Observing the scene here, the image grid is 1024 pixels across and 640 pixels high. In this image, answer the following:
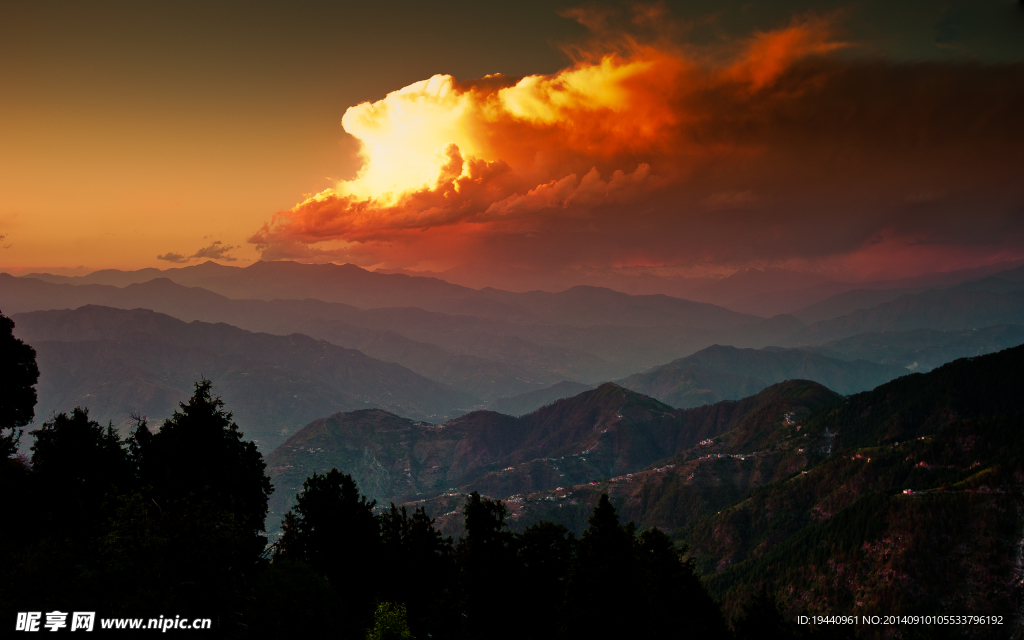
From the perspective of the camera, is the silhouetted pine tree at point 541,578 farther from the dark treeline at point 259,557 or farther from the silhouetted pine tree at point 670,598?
the silhouetted pine tree at point 670,598

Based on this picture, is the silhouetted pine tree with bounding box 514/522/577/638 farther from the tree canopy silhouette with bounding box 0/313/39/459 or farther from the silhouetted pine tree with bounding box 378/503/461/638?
the tree canopy silhouette with bounding box 0/313/39/459

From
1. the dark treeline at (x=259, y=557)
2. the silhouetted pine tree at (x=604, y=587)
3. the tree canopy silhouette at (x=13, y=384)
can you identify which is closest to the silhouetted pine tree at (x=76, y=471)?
the dark treeline at (x=259, y=557)

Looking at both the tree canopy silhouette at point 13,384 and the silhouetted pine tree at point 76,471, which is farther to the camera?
the tree canopy silhouette at point 13,384

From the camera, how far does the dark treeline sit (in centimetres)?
3089

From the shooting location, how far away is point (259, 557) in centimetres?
4631

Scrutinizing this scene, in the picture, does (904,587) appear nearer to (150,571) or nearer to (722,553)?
(722,553)

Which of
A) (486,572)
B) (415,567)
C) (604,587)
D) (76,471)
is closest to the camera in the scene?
(604,587)

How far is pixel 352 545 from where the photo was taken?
192 feet

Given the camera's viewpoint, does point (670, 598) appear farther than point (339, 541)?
No

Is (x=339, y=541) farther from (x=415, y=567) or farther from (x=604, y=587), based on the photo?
(x=604, y=587)

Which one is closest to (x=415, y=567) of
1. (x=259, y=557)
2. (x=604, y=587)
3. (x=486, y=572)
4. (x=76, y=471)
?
(x=486, y=572)

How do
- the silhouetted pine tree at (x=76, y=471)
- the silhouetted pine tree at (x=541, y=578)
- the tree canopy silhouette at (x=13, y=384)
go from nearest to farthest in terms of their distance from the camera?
the silhouetted pine tree at (x=76, y=471) → the silhouetted pine tree at (x=541, y=578) → the tree canopy silhouette at (x=13, y=384)

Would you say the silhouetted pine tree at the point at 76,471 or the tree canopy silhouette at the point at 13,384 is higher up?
the tree canopy silhouette at the point at 13,384

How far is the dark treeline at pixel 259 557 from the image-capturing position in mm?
30891
